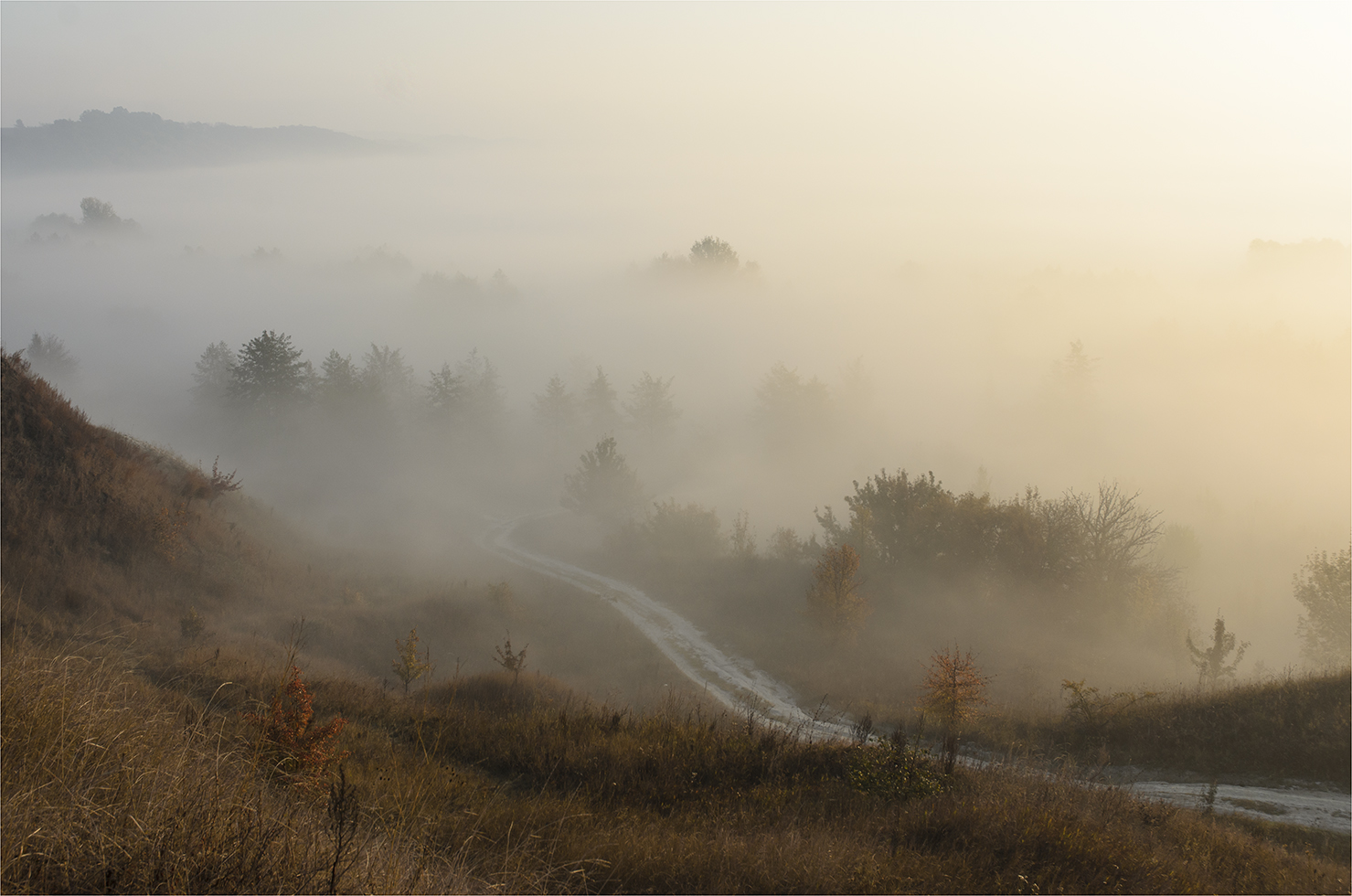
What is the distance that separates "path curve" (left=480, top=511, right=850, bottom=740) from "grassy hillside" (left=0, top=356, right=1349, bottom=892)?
159 inches

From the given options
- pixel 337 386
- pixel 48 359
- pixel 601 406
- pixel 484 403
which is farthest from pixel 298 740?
pixel 48 359

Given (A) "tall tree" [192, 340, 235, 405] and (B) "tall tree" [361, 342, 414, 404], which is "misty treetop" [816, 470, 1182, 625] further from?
(A) "tall tree" [192, 340, 235, 405]

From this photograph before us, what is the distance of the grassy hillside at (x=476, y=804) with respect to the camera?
3.47m

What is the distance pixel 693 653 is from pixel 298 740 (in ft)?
84.5

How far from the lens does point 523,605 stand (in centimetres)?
3466

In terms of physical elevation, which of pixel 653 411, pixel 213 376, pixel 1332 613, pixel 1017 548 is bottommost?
pixel 1332 613

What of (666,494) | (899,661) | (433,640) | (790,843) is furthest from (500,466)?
(790,843)

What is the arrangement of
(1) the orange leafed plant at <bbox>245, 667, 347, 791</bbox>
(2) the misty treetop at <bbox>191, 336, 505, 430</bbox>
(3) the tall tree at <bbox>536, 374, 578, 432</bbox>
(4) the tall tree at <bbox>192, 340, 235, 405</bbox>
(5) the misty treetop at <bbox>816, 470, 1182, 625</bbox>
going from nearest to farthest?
1. (1) the orange leafed plant at <bbox>245, 667, 347, 791</bbox>
2. (5) the misty treetop at <bbox>816, 470, 1182, 625</bbox>
3. (2) the misty treetop at <bbox>191, 336, 505, 430</bbox>
4. (4) the tall tree at <bbox>192, 340, 235, 405</bbox>
5. (3) the tall tree at <bbox>536, 374, 578, 432</bbox>

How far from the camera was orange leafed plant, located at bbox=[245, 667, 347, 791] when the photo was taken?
6328 millimetres

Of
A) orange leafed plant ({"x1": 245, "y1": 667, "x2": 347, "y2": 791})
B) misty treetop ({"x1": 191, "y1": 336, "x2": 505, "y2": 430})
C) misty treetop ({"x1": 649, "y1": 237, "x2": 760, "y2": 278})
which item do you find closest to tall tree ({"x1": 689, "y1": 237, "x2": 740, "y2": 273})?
misty treetop ({"x1": 649, "y1": 237, "x2": 760, "y2": 278})

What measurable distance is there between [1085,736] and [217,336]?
138m

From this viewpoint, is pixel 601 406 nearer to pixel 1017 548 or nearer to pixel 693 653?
pixel 693 653

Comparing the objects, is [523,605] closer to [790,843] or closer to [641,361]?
[790,843]

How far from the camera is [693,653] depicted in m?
31.4
